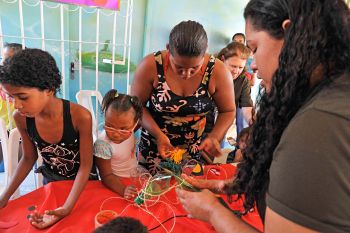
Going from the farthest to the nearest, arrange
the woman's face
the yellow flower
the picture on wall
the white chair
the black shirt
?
the white chair, the picture on wall, the yellow flower, the woman's face, the black shirt

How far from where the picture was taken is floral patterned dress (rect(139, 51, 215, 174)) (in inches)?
61.7

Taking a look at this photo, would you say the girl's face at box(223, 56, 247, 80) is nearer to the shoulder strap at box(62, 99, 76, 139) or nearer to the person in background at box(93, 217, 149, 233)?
the shoulder strap at box(62, 99, 76, 139)

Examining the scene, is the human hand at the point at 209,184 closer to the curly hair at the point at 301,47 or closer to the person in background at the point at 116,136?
the person in background at the point at 116,136

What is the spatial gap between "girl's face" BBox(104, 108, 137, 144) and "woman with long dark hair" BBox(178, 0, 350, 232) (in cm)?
84

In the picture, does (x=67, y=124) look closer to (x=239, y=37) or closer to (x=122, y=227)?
(x=122, y=227)

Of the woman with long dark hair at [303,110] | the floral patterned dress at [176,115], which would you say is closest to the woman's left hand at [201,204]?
the woman with long dark hair at [303,110]

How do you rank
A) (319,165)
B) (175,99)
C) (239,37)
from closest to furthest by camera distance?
(319,165) < (175,99) < (239,37)

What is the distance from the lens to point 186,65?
139 cm

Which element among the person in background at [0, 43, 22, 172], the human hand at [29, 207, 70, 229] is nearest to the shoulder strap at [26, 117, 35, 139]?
the human hand at [29, 207, 70, 229]

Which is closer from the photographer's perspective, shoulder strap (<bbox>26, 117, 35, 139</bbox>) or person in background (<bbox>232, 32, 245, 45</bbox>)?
shoulder strap (<bbox>26, 117, 35, 139</bbox>)

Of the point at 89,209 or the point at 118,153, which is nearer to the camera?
the point at 89,209

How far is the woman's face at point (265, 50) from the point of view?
26.5 inches

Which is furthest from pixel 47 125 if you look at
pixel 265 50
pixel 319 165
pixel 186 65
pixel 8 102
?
pixel 319 165

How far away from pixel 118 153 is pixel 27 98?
53cm
